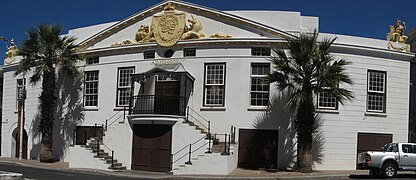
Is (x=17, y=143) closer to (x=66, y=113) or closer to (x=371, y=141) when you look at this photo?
(x=66, y=113)

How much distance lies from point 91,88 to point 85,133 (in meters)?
2.74

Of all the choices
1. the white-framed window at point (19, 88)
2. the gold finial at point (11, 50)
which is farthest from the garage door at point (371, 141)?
the gold finial at point (11, 50)

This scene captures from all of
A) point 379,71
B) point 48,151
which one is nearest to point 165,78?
point 48,151

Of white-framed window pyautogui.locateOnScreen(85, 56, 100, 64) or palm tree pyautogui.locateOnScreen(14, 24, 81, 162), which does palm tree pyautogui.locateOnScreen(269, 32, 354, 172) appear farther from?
palm tree pyautogui.locateOnScreen(14, 24, 81, 162)

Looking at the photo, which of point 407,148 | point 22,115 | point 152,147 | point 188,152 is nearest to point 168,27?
point 152,147

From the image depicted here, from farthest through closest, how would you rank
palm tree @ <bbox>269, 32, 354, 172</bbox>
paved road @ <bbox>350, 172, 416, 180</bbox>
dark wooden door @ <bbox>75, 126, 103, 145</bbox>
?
dark wooden door @ <bbox>75, 126, 103, 145</bbox>, palm tree @ <bbox>269, 32, 354, 172</bbox>, paved road @ <bbox>350, 172, 416, 180</bbox>

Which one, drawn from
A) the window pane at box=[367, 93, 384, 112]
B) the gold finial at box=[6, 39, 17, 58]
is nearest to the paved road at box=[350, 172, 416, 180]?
the window pane at box=[367, 93, 384, 112]

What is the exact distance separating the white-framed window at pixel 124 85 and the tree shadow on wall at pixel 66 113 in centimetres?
310

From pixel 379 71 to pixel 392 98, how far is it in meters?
1.58

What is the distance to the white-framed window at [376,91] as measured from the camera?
25.4m

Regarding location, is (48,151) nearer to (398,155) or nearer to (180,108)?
(180,108)

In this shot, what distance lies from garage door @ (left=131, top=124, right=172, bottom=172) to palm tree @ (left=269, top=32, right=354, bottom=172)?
20.6ft

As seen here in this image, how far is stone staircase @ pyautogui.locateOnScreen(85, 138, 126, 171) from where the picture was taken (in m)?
25.4

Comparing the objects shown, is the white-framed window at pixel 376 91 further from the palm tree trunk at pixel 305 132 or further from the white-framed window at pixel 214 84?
the white-framed window at pixel 214 84
